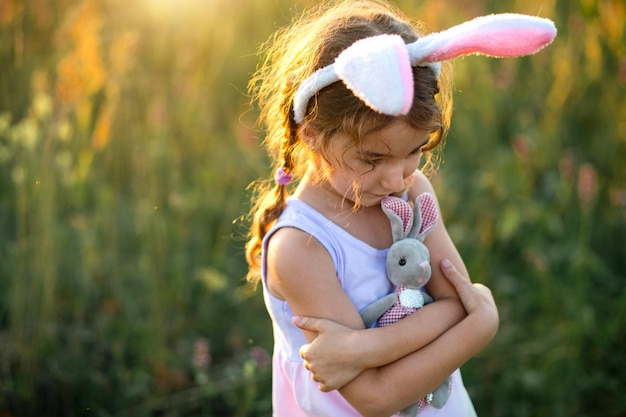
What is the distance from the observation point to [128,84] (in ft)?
9.11

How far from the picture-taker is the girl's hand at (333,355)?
4.58 ft

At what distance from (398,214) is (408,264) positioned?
0.35ft

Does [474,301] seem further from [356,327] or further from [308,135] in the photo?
[308,135]

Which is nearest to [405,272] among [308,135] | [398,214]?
[398,214]

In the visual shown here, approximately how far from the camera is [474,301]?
1522mm

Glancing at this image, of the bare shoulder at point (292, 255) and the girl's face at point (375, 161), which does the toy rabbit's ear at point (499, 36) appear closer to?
the girl's face at point (375, 161)

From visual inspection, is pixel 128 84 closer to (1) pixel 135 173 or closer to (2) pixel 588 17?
(1) pixel 135 173

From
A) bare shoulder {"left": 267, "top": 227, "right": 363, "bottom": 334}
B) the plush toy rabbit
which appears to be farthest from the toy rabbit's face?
bare shoulder {"left": 267, "top": 227, "right": 363, "bottom": 334}

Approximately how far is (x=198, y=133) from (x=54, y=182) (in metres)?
1.06

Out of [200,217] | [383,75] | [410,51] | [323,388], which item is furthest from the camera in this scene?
[200,217]

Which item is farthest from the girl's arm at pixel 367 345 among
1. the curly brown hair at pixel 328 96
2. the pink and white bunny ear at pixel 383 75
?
the pink and white bunny ear at pixel 383 75

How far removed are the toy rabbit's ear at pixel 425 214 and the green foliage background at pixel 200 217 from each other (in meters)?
0.64

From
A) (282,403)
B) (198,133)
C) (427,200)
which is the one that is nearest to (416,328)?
(427,200)

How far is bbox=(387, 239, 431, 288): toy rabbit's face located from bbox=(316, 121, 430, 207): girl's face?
11cm
